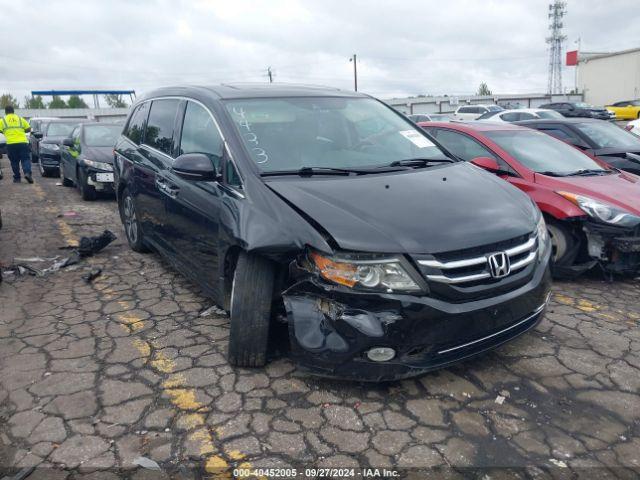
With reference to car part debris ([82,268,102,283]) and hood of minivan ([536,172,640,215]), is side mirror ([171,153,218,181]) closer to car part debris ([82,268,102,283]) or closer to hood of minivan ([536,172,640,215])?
car part debris ([82,268,102,283])

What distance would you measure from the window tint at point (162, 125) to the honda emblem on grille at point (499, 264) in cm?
284

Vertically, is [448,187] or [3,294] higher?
[448,187]

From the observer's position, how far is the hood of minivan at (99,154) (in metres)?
9.35

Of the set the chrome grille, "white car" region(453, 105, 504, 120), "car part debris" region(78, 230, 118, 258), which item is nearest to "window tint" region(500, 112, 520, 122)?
"white car" region(453, 105, 504, 120)

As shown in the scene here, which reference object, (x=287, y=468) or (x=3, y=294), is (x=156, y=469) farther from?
(x=3, y=294)

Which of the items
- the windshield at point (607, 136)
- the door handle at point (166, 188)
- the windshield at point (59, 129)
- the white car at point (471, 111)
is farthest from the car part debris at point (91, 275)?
the white car at point (471, 111)

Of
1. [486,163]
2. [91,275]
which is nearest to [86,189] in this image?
[91,275]

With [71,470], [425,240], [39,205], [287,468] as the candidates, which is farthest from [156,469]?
[39,205]

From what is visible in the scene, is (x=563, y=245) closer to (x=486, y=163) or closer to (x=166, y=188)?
(x=486, y=163)

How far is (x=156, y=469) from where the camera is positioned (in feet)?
7.72

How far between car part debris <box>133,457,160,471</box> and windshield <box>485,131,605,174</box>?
4357 mm

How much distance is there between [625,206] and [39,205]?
9.21m

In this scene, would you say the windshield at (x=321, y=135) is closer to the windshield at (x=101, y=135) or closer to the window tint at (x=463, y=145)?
the window tint at (x=463, y=145)

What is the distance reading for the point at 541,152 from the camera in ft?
18.0
